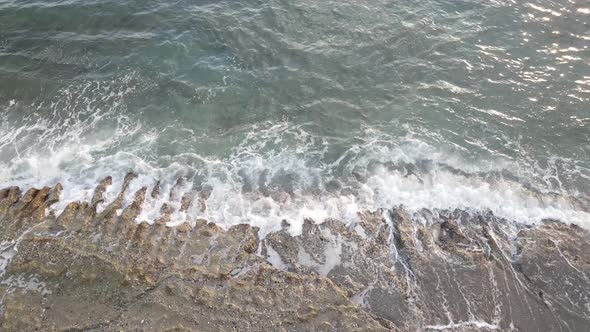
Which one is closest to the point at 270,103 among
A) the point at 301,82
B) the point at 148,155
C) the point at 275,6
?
the point at 301,82

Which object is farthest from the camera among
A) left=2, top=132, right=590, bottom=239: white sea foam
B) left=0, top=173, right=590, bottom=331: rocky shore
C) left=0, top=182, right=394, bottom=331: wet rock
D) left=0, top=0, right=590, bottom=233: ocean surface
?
left=0, top=0, right=590, bottom=233: ocean surface

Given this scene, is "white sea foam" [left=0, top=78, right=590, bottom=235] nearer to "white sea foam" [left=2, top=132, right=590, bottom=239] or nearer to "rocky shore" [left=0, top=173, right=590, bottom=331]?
"white sea foam" [left=2, top=132, right=590, bottom=239]

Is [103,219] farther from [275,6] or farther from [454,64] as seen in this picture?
[454,64]

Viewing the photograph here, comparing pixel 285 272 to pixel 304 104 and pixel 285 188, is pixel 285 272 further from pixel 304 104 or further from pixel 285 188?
pixel 304 104

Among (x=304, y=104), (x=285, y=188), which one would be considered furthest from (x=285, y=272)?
(x=304, y=104)

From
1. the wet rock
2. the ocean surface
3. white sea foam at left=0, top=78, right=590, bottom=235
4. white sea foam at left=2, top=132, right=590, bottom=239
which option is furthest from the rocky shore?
the ocean surface

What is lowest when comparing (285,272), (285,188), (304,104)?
(285,188)
